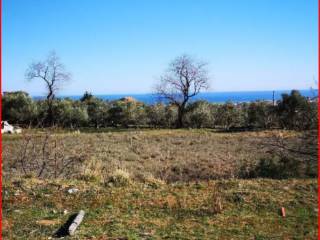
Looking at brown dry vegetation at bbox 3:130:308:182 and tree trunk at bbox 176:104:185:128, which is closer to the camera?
brown dry vegetation at bbox 3:130:308:182

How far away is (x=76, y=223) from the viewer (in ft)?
19.3

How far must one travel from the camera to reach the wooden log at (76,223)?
18.5 feet

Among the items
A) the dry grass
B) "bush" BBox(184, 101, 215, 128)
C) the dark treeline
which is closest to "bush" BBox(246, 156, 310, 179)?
the dry grass

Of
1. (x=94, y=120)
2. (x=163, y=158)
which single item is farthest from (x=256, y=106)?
(x=163, y=158)

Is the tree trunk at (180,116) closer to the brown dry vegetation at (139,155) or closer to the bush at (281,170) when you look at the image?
the brown dry vegetation at (139,155)

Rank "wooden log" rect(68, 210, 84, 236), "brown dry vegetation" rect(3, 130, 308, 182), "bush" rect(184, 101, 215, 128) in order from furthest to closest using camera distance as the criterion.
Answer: "bush" rect(184, 101, 215, 128), "brown dry vegetation" rect(3, 130, 308, 182), "wooden log" rect(68, 210, 84, 236)

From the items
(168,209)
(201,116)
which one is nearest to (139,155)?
(168,209)

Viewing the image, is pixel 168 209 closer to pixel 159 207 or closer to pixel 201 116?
pixel 159 207

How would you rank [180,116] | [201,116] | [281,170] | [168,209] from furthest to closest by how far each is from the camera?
[180,116]
[201,116]
[281,170]
[168,209]

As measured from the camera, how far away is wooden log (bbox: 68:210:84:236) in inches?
222

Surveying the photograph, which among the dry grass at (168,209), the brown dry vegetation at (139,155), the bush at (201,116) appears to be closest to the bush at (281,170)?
the brown dry vegetation at (139,155)

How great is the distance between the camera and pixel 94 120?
31.0m

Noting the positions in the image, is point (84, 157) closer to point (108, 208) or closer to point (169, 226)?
point (108, 208)

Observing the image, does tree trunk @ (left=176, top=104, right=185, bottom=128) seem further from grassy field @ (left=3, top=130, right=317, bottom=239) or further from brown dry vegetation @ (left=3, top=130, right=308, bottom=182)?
grassy field @ (left=3, top=130, right=317, bottom=239)
